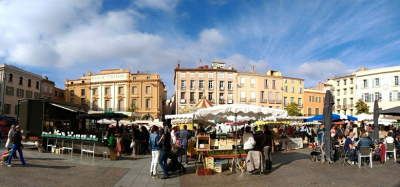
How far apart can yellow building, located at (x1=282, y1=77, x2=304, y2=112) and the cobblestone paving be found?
48.7m

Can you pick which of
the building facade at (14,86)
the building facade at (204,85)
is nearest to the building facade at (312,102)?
the building facade at (204,85)

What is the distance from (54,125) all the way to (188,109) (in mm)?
13688

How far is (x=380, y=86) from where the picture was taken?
5119cm

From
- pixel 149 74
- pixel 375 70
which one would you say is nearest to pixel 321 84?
pixel 375 70

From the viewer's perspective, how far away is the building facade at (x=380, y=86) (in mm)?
49406

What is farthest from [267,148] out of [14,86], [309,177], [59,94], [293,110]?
[59,94]

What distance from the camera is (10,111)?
147 ft

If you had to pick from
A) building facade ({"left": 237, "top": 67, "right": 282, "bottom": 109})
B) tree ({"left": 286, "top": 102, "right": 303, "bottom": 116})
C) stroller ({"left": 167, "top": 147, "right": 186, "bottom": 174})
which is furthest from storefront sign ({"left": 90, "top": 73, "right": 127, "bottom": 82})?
stroller ({"left": 167, "top": 147, "right": 186, "bottom": 174})

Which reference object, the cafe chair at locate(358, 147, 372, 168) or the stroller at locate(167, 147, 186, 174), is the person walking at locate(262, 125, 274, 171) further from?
the cafe chair at locate(358, 147, 372, 168)

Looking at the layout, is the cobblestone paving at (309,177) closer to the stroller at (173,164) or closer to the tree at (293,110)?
the stroller at (173,164)

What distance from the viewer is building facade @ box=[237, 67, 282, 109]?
54969 millimetres

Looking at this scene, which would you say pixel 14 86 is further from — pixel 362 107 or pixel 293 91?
pixel 362 107

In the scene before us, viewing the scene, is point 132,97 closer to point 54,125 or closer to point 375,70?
point 54,125

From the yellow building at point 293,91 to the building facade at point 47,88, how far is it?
46.1 metres
